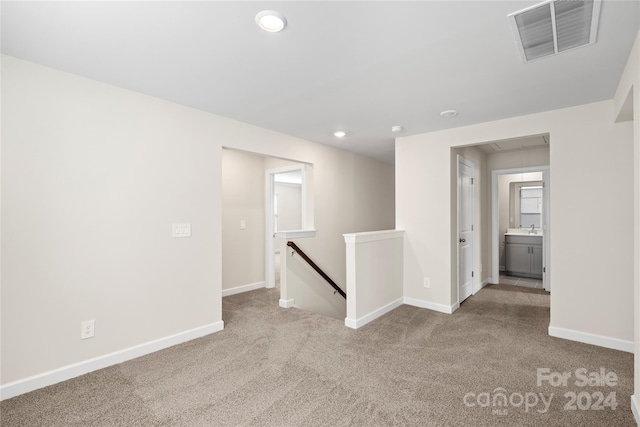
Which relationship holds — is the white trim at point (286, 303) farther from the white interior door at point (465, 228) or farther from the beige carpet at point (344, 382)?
the white interior door at point (465, 228)

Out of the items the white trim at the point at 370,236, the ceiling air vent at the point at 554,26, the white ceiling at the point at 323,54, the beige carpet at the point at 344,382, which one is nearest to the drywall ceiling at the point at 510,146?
the white ceiling at the point at 323,54

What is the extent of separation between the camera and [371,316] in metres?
3.54

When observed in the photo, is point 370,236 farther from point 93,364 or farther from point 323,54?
point 93,364

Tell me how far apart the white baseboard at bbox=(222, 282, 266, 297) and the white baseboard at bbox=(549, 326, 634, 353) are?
4019mm

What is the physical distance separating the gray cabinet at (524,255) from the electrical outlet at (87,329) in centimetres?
670

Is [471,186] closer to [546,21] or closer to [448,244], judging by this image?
[448,244]

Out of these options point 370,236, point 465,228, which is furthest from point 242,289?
point 465,228

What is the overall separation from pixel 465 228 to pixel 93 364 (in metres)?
4.55

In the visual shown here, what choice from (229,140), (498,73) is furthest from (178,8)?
(498,73)

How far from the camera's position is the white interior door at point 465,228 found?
4.20 metres

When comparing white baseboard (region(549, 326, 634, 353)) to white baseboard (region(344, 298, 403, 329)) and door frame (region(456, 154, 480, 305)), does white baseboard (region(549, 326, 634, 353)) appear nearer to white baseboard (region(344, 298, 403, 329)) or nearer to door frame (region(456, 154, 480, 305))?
door frame (region(456, 154, 480, 305))

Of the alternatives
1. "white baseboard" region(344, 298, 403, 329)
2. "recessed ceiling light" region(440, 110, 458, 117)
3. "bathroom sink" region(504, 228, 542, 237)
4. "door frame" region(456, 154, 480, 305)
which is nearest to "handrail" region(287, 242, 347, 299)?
"white baseboard" region(344, 298, 403, 329)

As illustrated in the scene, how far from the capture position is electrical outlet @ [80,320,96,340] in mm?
2379

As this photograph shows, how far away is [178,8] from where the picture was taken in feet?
5.22
